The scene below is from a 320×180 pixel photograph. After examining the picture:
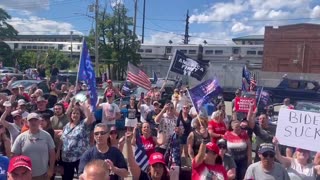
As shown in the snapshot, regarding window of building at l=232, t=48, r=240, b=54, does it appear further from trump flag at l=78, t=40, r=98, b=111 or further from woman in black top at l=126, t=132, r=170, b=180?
woman in black top at l=126, t=132, r=170, b=180

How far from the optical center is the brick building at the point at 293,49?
163 ft

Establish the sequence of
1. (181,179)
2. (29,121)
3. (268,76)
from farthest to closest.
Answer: (268,76), (29,121), (181,179)

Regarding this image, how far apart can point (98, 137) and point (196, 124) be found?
8.80 ft

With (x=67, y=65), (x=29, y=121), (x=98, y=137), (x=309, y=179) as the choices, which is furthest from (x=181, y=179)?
(x=67, y=65)

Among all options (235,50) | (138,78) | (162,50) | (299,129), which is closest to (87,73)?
(299,129)

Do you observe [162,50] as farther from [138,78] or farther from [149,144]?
[149,144]

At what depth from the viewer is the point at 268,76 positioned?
43469mm

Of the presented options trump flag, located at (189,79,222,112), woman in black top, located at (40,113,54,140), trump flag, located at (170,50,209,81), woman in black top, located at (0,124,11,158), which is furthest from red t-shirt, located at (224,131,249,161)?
trump flag, located at (170,50,209,81)

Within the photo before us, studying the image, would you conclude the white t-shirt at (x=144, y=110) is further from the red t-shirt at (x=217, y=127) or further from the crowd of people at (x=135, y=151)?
the red t-shirt at (x=217, y=127)

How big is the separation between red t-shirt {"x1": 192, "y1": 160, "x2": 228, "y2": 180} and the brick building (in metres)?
46.9

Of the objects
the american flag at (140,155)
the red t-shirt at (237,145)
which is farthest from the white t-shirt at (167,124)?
the american flag at (140,155)

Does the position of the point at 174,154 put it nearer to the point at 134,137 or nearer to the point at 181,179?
the point at 134,137

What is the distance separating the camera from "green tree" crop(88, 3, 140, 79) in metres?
47.6

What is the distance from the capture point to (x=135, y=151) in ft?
20.4
